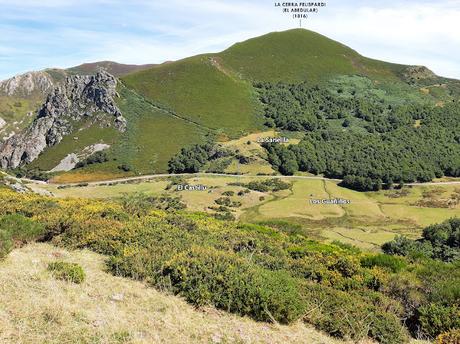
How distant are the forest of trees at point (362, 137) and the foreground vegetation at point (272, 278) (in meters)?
96.2

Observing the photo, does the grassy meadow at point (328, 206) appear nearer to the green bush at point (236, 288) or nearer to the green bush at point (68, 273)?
the green bush at point (236, 288)

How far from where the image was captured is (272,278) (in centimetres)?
1302

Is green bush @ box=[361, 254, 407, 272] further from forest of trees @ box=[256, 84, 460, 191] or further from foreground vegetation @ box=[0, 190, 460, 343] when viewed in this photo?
forest of trees @ box=[256, 84, 460, 191]

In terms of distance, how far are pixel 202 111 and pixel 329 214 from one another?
75.4m

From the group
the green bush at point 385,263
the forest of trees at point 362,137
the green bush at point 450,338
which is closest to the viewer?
the green bush at point 450,338

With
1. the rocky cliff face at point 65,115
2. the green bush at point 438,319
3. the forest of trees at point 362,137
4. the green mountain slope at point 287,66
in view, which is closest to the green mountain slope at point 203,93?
the forest of trees at point 362,137

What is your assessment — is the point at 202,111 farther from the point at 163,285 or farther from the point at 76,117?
the point at 163,285

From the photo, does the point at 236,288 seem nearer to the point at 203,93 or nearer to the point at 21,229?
the point at 21,229

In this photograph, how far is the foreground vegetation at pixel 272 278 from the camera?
12.0m

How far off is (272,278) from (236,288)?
1.35 metres

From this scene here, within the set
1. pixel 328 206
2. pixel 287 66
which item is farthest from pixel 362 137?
pixel 287 66

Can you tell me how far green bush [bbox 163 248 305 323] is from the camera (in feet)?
38.3

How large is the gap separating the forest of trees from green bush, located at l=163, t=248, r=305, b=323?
336 feet

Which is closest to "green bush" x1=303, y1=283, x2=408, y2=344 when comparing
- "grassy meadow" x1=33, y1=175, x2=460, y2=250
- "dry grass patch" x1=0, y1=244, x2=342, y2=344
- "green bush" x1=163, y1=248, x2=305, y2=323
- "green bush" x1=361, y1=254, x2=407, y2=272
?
"dry grass patch" x1=0, y1=244, x2=342, y2=344
